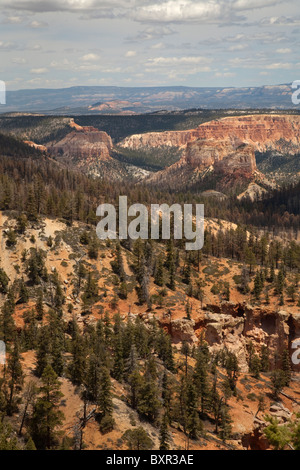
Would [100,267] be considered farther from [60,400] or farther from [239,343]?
[60,400]

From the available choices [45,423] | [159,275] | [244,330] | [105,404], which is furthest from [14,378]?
[244,330]

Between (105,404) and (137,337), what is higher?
(105,404)

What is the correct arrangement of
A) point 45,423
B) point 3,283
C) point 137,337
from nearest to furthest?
point 45,423 → point 137,337 → point 3,283

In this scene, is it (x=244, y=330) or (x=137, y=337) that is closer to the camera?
(x=137, y=337)

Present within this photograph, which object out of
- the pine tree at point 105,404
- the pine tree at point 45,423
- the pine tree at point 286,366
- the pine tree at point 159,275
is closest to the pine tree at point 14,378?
the pine tree at point 45,423

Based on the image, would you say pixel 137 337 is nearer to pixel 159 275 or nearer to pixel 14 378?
pixel 14 378

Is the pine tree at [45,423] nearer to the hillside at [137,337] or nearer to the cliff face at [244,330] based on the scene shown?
the hillside at [137,337]

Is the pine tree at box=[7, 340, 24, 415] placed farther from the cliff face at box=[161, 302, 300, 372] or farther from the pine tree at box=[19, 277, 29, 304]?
the cliff face at box=[161, 302, 300, 372]

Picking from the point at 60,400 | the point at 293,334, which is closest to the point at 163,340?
the point at 60,400

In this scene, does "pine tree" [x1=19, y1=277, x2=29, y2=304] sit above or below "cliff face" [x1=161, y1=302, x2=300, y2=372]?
above

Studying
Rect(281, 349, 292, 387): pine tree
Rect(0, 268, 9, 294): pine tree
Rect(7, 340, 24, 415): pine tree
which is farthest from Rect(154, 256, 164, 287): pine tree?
Rect(7, 340, 24, 415): pine tree

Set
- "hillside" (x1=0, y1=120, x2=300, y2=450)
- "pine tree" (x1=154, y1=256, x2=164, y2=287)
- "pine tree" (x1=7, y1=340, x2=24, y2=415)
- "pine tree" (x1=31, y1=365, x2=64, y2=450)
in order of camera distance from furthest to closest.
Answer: "pine tree" (x1=154, y1=256, x2=164, y2=287) → "hillside" (x1=0, y1=120, x2=300, y2=450) → "pine tree" (x1=7, y1=340, x2=24, y2=415) → "pine tree" (x1=31, y1=365, x2=64, y2=450)
